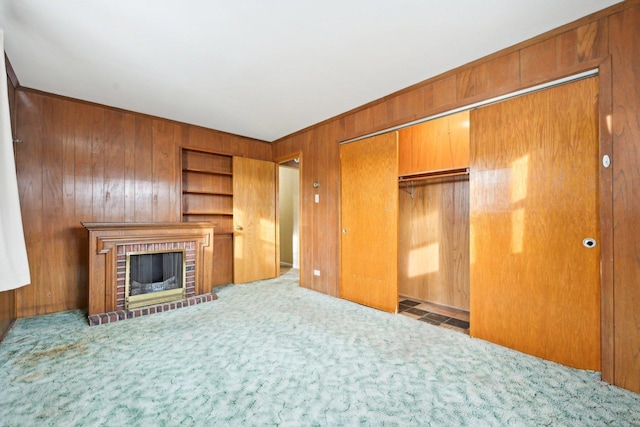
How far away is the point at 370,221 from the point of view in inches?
136

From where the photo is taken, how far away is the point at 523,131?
7.39ft

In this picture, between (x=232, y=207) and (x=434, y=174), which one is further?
(x=232, y=207)

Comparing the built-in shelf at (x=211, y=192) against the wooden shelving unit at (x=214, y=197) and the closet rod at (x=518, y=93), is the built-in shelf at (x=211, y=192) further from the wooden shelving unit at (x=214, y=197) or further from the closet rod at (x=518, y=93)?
the closet rod at (x=518, y=93)

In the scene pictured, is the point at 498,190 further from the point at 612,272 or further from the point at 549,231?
the point at 612,272

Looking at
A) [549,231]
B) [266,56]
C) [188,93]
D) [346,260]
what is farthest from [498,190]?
[188,93]

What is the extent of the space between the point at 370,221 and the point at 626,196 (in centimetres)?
214

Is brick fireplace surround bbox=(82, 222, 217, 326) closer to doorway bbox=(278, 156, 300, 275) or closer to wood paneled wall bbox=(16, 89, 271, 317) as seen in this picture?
wood paneled wall bbox=(16, 89, 271, 317)

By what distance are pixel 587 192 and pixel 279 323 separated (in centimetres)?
276

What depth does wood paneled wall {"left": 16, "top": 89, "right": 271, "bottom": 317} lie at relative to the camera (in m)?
3.08

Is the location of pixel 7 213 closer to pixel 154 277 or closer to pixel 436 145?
pixel 154 277

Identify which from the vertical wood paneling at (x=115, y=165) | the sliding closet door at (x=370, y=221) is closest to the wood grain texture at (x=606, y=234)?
the sliding closet door at (x=370, y=221)

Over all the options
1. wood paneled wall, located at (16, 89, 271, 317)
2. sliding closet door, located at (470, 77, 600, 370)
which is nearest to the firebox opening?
wood paneled wall, located at (16, 89, 271, 317)

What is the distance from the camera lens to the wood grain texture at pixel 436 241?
3352 millimetres

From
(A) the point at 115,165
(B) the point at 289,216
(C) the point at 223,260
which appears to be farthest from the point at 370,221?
(B) the point at 289,216
